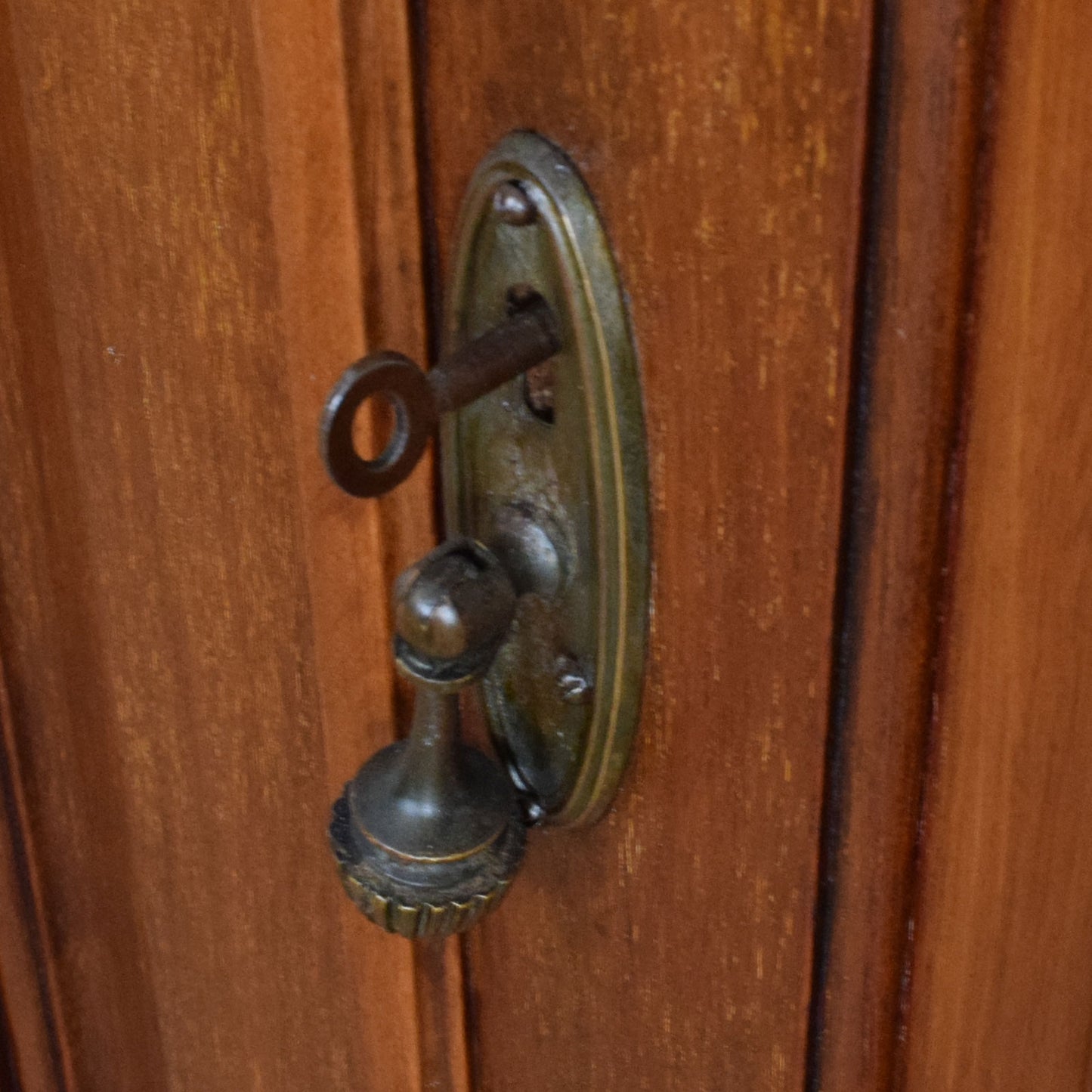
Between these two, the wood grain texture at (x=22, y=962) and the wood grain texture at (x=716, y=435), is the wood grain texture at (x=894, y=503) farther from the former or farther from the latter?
the wood grain texture at (x=22, y=962)

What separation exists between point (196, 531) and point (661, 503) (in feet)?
0.71

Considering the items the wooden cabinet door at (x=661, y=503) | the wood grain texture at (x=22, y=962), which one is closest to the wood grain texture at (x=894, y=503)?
the wooden cabinet door at (x=661, y=503)

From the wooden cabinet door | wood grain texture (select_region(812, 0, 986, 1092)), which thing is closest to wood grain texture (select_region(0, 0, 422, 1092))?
the wooden cabinet door

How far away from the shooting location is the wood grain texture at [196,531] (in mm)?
418

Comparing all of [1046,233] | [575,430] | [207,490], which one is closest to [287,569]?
[207,490]

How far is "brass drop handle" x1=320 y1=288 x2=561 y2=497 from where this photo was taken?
0.32m

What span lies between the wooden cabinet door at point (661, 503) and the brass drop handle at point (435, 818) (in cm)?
4

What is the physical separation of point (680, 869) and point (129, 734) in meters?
0.29

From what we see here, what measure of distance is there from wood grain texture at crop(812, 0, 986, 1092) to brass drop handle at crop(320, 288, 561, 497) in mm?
93

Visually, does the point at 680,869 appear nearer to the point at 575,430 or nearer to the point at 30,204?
the point at 575,430

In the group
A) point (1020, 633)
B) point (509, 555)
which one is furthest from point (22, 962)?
point (1020, 633)

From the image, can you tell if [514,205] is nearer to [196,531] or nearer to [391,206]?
[391,206]

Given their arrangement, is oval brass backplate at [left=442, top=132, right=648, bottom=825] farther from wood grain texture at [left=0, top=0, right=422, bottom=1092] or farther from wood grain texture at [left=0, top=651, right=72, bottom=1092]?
wood grain texture at [left=0, top=651, right=72, bottom=1092]

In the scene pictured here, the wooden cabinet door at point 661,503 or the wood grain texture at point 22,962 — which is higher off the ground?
the wooden cabinet door at point 661,503
